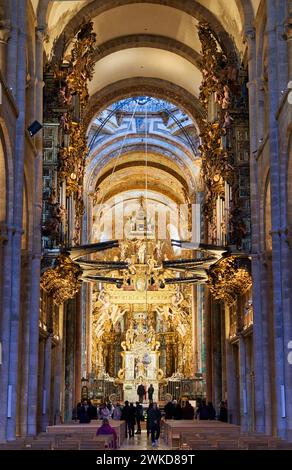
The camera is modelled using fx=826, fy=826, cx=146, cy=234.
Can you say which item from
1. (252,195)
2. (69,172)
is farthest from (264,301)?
(69,172)

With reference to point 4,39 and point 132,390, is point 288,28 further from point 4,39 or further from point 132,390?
point 132,390

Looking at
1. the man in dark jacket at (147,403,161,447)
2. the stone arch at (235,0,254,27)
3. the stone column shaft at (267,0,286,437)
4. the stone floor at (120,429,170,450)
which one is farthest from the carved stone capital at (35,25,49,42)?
the stone floor at (120,429,170,450)

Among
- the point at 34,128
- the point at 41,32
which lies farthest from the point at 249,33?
the point at 34,128

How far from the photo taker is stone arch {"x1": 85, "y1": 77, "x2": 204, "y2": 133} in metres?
35.4

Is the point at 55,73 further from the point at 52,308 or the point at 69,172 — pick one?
the point at 52,308

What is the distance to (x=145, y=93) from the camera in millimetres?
36656

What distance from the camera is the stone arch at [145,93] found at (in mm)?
35438

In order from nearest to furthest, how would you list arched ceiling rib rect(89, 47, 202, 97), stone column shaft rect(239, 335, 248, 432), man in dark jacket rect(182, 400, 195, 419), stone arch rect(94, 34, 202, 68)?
stone column shaft rect(239, 335, 248, 432) < stone arch rect(94, 34, 202, 68) < man in dark jacket rect(182, 400, 195, 419) < arched ceiling rib rect(89, 47, 202, 97)

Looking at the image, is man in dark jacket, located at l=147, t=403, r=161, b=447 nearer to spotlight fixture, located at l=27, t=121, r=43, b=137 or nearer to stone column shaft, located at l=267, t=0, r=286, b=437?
stone column shaft, located at l=267, t=0, r=286, b=437

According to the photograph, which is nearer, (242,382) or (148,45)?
(242,382)

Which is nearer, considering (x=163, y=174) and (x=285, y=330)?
(x=285, y=330)

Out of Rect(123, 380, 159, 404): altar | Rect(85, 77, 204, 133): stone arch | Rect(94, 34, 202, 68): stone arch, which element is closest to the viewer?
Rect(94, 34, 202, 68): stone arch

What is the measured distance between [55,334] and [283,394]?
11439mm

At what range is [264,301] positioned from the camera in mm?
22766
